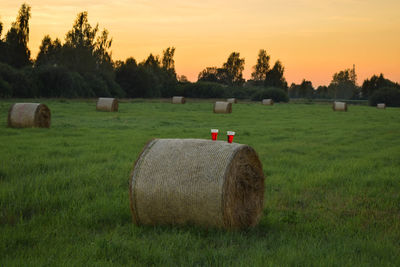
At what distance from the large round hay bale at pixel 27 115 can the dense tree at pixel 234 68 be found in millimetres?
117299

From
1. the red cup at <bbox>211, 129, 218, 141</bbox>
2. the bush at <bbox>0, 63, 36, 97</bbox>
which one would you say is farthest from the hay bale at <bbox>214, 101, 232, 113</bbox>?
the red cup at <bbox>211, 129, 218, 141</bbox>

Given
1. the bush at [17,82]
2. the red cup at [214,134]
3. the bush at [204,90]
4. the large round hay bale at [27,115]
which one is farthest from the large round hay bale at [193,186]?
the bush at [204,90]

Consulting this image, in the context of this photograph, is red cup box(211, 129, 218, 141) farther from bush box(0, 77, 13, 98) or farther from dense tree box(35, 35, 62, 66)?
dense tree box(35, 35, 62, 66)

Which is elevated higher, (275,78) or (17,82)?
(275,78)

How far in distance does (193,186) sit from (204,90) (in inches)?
3236

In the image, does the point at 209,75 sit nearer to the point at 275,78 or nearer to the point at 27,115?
the point at 275,78

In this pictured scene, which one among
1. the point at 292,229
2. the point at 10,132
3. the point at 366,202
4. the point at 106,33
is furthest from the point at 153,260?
the point at 106,33

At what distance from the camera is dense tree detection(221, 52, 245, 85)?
132375 millimetres

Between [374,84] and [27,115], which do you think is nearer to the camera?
[27,115]

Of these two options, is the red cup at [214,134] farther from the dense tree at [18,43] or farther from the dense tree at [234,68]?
the dense tree at [234,68]

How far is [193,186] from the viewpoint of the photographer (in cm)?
557

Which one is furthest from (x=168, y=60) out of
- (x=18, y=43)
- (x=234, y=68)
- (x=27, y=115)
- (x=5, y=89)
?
(x=27, y=115)

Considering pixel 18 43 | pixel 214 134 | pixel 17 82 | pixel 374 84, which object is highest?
pixel 18 43

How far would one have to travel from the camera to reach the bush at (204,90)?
8631cm
